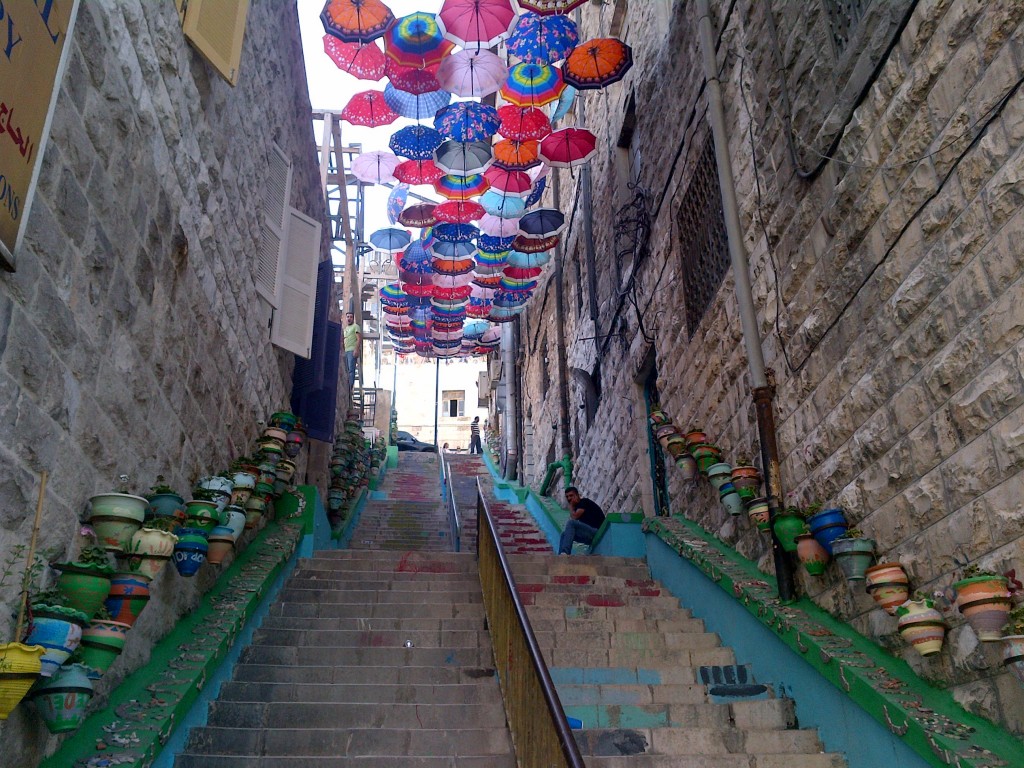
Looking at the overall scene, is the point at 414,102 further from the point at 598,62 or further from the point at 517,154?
the point at 598,62

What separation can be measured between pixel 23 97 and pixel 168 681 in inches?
126

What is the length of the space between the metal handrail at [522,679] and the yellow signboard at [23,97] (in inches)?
113

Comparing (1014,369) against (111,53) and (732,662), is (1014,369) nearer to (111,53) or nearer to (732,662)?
(732,662)

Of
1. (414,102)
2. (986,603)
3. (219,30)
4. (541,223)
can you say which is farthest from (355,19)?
(986,603)

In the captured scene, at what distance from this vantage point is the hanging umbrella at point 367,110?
41.5 ft

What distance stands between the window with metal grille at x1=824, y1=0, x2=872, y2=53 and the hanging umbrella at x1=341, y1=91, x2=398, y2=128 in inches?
315

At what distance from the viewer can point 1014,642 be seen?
11.5 feet

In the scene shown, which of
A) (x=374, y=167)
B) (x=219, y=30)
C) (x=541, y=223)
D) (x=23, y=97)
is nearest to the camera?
(x=23, y=97)

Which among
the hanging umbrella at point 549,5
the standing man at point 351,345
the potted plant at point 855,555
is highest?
the hanging umbrella at point 549,5

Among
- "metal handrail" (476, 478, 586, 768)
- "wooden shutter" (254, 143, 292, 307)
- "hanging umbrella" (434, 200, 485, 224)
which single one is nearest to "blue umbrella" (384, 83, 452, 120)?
"hanging umbrella" (434, 200, 485, 224)

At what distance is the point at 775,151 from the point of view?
674cm

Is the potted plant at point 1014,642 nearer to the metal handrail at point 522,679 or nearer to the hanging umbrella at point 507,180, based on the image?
the metal handrail at point 522,679

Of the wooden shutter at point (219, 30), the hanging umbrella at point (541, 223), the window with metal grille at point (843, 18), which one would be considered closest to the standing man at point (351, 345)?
the hanging umbrella at point (541, 223)

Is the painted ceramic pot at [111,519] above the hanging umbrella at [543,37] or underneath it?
underneath
